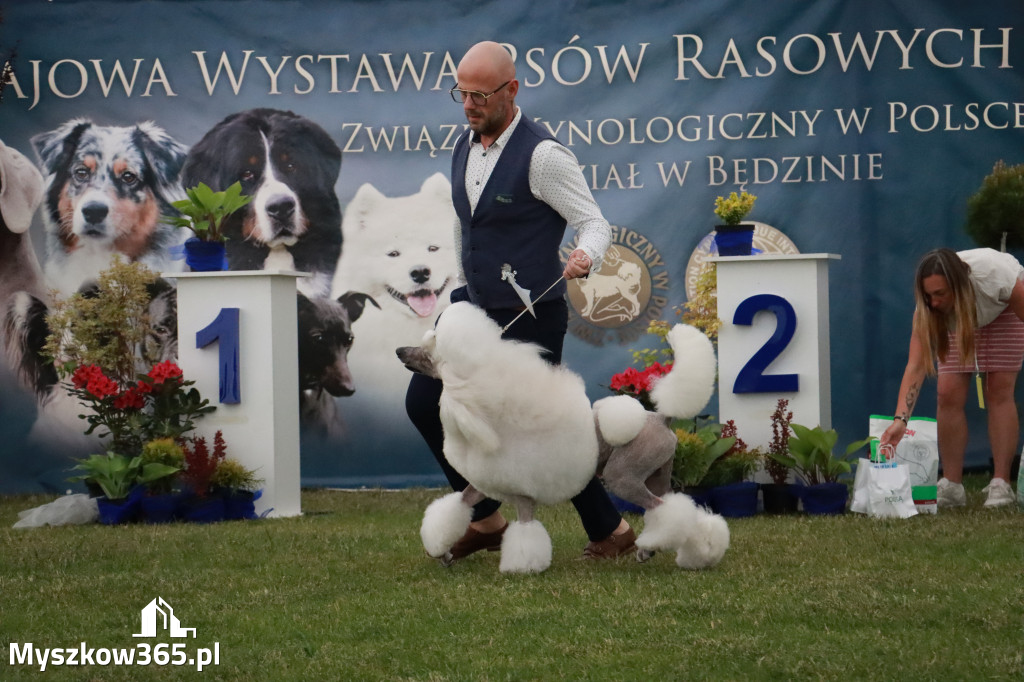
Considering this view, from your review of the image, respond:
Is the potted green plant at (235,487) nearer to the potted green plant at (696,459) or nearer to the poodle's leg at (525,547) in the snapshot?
the potted green plant at (696,459)

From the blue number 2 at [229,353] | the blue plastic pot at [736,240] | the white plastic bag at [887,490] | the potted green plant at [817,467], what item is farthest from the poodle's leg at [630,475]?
the blue number 2 at [229,353]

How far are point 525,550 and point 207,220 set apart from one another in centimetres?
335

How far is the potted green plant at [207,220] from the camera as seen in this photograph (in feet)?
21.3

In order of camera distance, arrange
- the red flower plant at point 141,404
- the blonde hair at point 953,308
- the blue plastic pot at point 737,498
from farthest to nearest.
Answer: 1. the red flower plant at point 141,404
2. the blue plastic pot at point 737,498
3. the blonde hair at point 953,308

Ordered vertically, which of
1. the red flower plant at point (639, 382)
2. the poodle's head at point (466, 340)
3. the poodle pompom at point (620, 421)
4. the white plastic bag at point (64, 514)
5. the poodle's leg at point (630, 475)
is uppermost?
the poodle's head at point (466, 340)

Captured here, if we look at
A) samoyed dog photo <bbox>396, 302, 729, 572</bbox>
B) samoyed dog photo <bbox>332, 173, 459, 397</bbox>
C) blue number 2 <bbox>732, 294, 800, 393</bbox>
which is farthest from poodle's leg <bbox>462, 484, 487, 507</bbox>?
samoyed dog photo <bbox>332, 173, 459, 397</bbox>

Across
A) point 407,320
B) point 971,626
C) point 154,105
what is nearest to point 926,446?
point 971,626

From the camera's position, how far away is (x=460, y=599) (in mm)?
3660

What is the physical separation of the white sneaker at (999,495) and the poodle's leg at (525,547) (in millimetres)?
2731

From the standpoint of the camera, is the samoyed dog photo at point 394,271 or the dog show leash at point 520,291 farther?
the samoyed dog photo at point 394,271

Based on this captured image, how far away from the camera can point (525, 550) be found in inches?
159

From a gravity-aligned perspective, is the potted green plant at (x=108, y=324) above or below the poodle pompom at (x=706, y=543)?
above

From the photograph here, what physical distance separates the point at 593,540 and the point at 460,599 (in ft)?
2.90

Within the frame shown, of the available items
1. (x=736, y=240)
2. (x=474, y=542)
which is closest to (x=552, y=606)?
(x=474, y=542)
